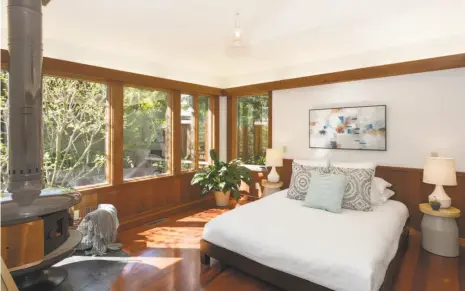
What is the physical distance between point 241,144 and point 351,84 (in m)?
2.31

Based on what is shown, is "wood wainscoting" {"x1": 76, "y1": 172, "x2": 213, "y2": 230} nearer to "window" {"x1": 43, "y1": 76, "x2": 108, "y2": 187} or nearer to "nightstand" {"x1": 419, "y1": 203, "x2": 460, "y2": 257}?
"window" {"x1": 43, "y1": 76, "x2": 108, "y2": 187}

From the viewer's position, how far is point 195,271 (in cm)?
257

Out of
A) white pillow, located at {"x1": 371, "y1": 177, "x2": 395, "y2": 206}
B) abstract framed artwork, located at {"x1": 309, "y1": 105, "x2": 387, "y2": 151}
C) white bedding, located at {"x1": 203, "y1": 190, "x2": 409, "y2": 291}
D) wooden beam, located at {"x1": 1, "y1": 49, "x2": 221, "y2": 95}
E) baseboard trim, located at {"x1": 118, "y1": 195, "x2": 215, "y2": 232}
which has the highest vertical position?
wooden beam, located at {"x1": 1, "y1": 49, "x2": 221, "y2": 95}

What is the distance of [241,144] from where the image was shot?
525cm

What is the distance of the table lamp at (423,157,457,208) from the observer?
2777 millimetres

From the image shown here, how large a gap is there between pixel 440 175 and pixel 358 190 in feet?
2.77

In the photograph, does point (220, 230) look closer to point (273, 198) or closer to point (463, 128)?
point (273, 198)

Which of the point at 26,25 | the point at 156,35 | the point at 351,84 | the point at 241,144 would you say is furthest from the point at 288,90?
the point at 26,25

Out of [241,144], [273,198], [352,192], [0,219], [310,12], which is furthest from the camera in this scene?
[241,144]

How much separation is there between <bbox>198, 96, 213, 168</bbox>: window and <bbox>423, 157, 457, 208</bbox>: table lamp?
355cm

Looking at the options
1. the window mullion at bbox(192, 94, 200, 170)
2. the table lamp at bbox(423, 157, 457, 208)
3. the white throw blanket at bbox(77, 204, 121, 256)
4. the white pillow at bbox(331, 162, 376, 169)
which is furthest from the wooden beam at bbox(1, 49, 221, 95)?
the table lamp at bbox(423, 157, 457, 208)

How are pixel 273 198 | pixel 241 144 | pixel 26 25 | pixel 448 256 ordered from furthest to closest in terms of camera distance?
pixel 241 144
pixel 273 198
pixel 448 256
pixel 26 25

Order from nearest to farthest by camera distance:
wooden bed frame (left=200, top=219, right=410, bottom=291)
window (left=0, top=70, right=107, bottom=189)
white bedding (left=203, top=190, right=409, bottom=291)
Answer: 1. white bedding (left=203, top=190, right=409, bottom=291)
2. wooden bed frame (left=200, top=219, right=410, bottom=291)
3. window (left=0, top=70, right=107, bottom=189)

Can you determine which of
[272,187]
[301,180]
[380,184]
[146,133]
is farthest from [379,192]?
[146,133]
